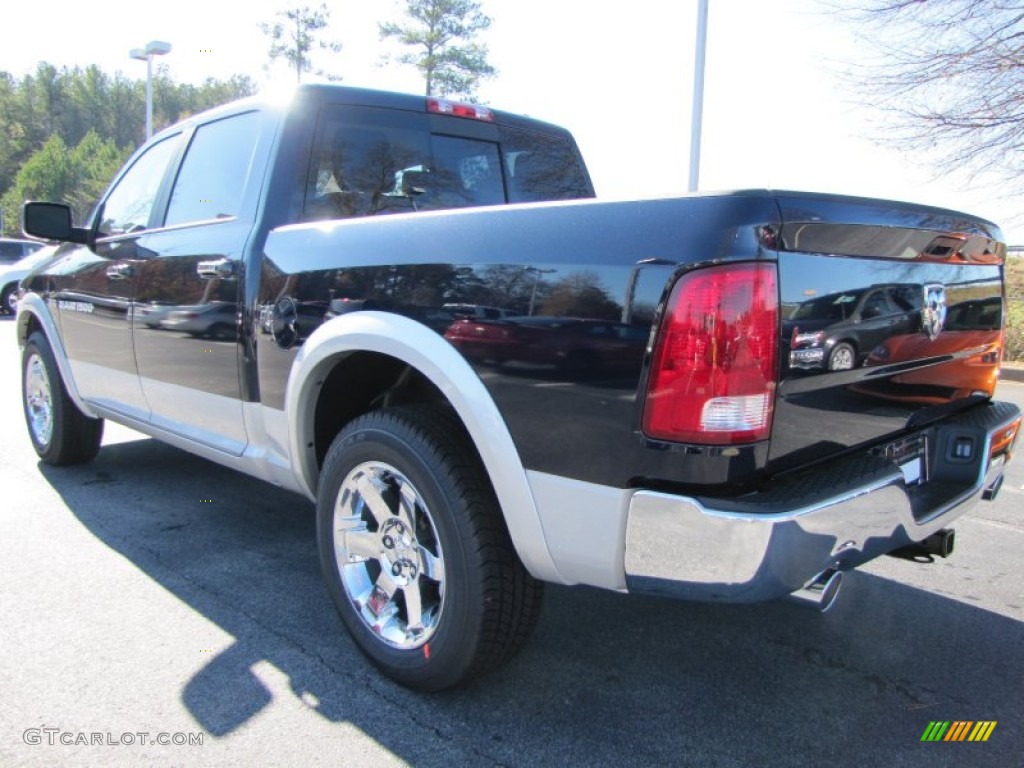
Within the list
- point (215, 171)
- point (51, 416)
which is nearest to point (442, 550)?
point (215, 171)

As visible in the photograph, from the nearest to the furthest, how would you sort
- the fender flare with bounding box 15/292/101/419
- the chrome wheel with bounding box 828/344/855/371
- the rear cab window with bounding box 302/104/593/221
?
the chrome wheel with bounding box 828/344/855/371 < the rear cab window with bounding box 302/104/593/221 < the fender flare with bounding box 15/292/101/419

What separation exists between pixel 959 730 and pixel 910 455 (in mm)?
823

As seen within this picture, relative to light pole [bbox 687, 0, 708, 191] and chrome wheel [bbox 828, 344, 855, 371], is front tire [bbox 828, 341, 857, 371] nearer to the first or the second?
chrome wheel [bbox 828, 344, 855, 371]

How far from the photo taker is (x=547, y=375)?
2.04 m

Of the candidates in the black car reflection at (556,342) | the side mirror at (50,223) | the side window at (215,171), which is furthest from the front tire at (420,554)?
the side mirror at (50,223)

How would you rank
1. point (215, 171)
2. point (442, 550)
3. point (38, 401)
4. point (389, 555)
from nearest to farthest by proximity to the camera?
1. point (442, 550)
2. point (389, 555)
3. point (215, 171)
4. point (38, 401)

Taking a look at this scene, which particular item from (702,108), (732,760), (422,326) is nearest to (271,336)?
(422,326)

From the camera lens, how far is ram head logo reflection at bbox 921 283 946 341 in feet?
7.72

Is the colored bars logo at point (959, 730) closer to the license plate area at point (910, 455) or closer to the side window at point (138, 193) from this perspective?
the license plate area at point (910, 455)

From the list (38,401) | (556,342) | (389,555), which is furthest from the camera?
(38,401)

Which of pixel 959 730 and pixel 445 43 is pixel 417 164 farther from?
pixel 445 43

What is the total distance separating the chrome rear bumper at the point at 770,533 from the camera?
1.77 m

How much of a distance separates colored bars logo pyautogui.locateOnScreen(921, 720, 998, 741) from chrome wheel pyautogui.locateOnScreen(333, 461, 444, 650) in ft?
4.90

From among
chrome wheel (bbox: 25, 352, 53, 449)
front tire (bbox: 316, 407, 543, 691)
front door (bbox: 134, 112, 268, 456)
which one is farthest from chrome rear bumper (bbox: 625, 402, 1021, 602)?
chrome wheel (bbox: 25, 352, 53, 449)
